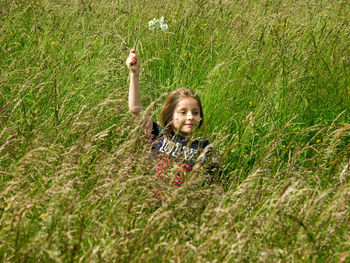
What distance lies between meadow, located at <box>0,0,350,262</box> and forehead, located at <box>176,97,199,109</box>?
0.54 ft

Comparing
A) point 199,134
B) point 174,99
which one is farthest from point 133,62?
point 199,134

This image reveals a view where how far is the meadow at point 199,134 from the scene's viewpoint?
1.67 m

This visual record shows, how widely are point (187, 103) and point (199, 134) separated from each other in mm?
201

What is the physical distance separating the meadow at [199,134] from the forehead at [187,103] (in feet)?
0.54

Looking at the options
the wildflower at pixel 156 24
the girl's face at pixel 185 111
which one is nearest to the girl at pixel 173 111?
the girl's face at pixel 185 111

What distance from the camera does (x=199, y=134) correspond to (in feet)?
9.72

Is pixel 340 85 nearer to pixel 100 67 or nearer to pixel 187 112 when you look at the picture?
pixel 187 112

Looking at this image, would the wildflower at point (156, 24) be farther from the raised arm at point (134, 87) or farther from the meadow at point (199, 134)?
the raised arm at point (134, 87)

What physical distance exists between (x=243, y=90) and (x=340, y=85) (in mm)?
678

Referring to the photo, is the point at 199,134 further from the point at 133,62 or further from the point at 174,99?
the point at 133,62

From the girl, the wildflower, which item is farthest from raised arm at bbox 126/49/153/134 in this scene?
the wildflower

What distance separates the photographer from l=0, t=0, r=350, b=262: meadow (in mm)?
1668

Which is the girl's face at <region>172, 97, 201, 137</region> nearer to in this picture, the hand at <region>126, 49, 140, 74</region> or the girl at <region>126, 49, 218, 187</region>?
the girl at <region>126, 49, 218, 187</region>

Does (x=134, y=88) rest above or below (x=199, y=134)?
above
